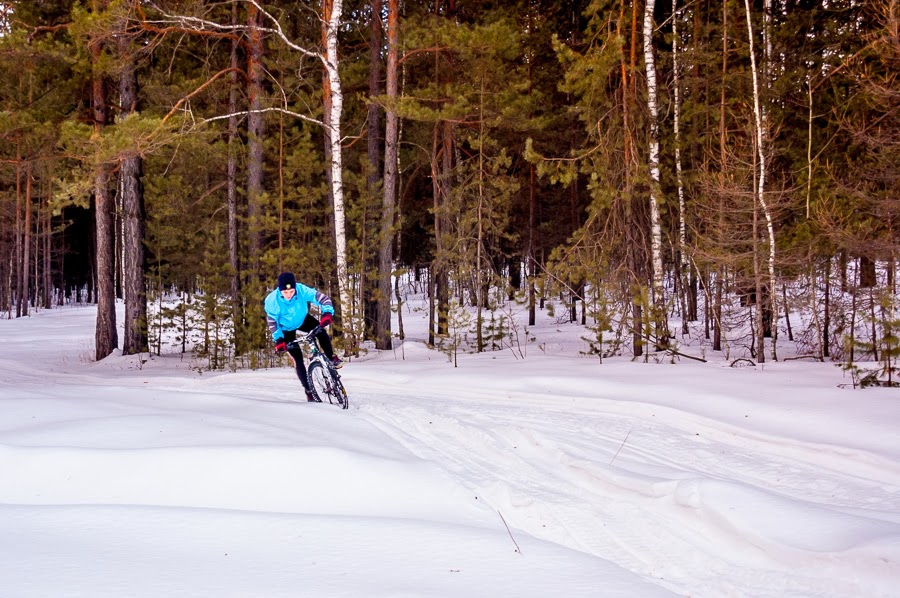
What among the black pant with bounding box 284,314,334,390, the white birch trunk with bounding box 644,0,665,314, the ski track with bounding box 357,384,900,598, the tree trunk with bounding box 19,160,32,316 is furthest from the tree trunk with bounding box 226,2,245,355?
the tree trunk with bounding box 19,160,32,316

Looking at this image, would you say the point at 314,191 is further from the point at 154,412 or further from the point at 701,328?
the point at 701,328

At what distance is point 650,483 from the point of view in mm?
5609

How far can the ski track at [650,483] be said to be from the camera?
4082 mm

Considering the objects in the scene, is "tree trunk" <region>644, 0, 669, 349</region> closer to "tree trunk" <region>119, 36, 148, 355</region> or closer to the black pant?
the black pant

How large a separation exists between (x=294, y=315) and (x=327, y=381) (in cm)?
105

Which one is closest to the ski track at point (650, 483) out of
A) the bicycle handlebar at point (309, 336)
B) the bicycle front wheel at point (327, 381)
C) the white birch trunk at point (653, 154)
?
the bicycle front wheel at point (327, 381)

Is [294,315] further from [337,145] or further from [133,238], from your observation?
[133,238]

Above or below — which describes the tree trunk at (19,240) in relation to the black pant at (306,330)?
above

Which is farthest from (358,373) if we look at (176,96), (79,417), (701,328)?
(701,328)

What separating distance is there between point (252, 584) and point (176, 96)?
1714 centimetres

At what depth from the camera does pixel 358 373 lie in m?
12.9

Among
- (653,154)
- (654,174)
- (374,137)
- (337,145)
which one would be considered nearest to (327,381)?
(337,145)

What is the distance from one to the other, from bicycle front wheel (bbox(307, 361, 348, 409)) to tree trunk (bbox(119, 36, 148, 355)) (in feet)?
36.6

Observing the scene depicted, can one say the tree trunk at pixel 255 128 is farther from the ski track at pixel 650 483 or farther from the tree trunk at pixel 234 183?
the ski track at pixel 650 483
